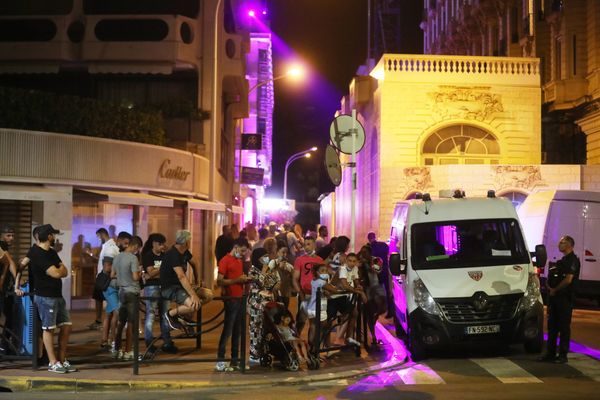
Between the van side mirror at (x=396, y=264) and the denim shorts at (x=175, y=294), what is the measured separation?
10.7 ft

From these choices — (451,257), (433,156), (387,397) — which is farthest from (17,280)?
(433,156)

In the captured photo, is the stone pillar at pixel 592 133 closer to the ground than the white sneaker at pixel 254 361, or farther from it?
farther from it

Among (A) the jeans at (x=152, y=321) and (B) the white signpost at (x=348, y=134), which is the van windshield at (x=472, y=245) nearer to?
(B) the white signpost at (x=348, y=134)

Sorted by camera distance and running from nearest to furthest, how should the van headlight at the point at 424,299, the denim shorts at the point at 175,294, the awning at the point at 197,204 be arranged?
the denim shorts at the point at 175,294 < the van headlight at the point at 424,299 < the awning at the point at 197,204

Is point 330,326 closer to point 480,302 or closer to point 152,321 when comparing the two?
point 480,302

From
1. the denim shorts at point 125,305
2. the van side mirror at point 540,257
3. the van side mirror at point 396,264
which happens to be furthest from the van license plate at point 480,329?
the denim shorts at point 125,305

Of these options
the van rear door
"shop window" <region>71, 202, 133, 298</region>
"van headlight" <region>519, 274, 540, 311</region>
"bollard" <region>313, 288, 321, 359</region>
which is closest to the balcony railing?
the van rear door

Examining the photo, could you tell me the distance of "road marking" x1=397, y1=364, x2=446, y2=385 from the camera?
1018 centimetres

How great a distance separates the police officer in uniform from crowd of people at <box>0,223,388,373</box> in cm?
277

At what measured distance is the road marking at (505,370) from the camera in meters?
10.2

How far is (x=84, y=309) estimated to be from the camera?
60.2ft

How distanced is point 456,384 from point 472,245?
3.15 m

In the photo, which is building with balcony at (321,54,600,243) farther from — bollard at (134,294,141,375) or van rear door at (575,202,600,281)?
bollard at (134,294,141,375)

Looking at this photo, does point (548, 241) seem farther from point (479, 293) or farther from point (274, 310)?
point (274, 310)
